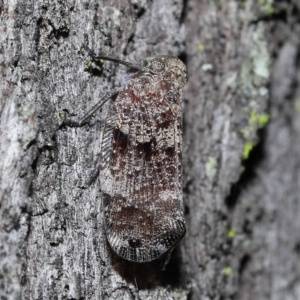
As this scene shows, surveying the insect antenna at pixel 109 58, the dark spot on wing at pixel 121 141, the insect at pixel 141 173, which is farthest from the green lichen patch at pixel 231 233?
the insect antenna at pixel 109 58

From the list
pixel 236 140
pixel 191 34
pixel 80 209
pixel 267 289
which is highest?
pixel 191 34

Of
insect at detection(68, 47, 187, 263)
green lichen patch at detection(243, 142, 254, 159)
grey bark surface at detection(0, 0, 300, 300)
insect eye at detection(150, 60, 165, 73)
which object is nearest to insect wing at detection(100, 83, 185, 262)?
insect at detection(68, 47, 187, 263)

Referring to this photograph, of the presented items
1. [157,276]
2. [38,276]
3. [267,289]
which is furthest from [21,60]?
[267,289]

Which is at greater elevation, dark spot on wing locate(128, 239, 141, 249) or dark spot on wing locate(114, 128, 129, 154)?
dark spot on wing locate(114, 128, 129, 154)

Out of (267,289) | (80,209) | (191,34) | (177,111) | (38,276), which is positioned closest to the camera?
(38,276)

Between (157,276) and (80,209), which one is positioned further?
(157,276)

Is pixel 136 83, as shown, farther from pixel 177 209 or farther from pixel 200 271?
pixel 200 271

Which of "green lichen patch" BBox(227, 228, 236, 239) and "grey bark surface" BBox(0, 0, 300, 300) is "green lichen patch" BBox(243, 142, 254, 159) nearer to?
"grey bark surface" BBox(0, 0, 300, 300)
